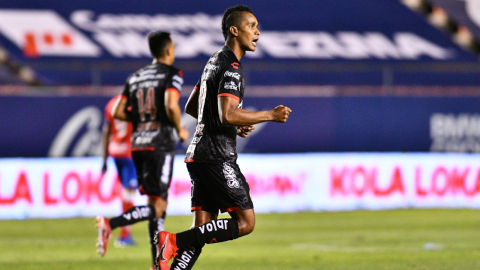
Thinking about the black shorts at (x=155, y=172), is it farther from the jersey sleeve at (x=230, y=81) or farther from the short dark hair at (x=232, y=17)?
the jersey sleeve at (x=230, y=81)

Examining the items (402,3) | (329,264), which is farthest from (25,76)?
(329,264)

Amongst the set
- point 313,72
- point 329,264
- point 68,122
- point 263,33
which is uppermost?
point 263,33

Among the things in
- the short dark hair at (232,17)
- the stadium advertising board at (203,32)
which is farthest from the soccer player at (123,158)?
the stadium advertising board at (203,32)

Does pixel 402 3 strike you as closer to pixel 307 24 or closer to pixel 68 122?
pixel 307 24

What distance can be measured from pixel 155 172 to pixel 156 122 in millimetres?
491

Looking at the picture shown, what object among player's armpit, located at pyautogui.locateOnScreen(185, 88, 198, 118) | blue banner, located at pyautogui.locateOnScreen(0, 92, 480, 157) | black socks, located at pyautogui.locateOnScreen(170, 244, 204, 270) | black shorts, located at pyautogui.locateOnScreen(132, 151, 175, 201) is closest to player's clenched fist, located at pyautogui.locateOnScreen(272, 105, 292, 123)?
player's armpit, located at pyautogui.locateOnScreen(185, 88, 198, 118)

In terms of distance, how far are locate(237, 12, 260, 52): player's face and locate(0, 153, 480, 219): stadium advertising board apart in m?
8.24

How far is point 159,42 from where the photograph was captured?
24.8 feet

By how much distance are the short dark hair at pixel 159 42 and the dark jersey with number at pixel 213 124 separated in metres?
2.13

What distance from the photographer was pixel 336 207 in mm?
14359

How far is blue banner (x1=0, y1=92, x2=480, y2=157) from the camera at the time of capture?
550 inches

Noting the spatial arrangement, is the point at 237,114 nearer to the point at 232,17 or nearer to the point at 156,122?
the point at 232,17

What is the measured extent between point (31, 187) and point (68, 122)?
5.03 ft

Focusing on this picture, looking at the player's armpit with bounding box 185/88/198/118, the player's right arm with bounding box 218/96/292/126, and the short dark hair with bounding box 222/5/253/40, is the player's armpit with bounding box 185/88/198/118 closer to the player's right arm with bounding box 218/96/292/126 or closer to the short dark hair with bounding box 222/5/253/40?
the short dark hair with bounding box 222/5/253/40
